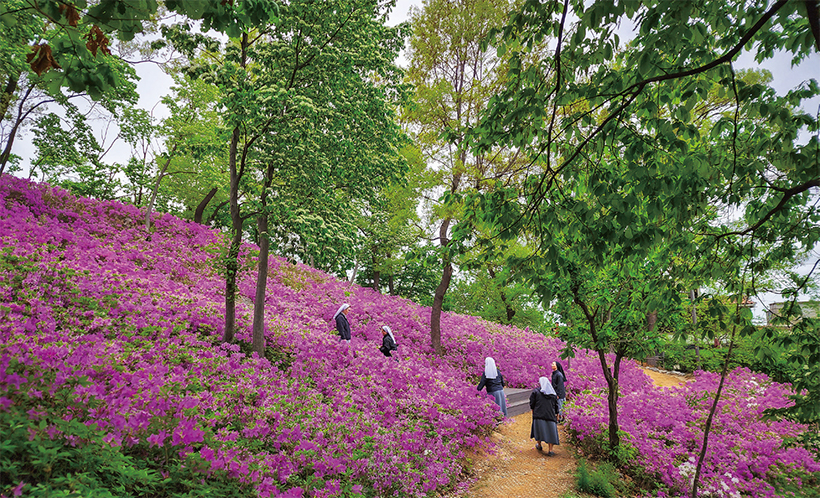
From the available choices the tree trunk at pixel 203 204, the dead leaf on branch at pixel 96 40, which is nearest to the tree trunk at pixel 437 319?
the dead leaf on branch at pixel 96 40

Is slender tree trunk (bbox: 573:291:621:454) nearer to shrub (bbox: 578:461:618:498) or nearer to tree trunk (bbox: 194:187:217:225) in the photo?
shrub (bbox: 578:461:618:498)

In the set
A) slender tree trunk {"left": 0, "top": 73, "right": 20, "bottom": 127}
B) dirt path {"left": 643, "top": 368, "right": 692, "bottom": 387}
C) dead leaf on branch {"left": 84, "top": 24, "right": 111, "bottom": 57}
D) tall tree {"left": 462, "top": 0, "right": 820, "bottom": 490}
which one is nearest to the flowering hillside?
slender tree trunk {"left": 0, "top": 73, "right": 20, "bottom": 127}

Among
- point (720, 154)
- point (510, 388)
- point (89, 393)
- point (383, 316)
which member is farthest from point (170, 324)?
point (510, 388)

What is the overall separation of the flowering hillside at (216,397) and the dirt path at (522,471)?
535 mm

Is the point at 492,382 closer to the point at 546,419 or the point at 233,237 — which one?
the point at 546,419

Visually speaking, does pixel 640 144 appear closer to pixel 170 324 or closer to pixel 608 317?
pixel 608 317

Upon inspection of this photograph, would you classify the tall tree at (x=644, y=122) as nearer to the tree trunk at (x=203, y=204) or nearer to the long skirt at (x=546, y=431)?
the long skirt at (x=546, y=431)

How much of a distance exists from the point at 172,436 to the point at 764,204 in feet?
24.1

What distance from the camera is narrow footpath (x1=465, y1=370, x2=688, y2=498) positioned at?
6742mm

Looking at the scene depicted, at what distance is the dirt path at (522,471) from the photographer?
6738mm

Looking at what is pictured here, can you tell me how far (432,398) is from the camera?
8805 mm

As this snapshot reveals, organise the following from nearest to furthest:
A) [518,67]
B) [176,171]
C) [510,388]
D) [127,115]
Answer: [518,67]
[510,388]
[127,115]
[176,171]

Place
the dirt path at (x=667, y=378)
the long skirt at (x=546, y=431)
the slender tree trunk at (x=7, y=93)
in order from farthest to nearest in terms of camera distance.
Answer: the dirt path at (x=667, y=378)
the slender tree trunk at (x=7, y=93)
the long skirt at (x=546, y=431)

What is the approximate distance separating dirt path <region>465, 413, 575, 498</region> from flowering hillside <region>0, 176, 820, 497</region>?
1.75ft
